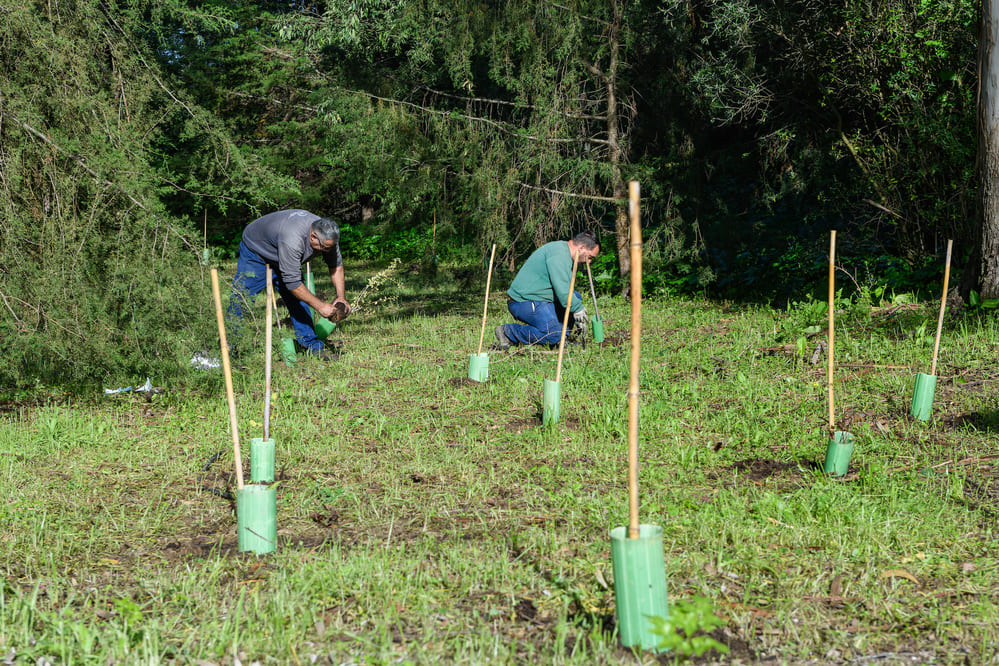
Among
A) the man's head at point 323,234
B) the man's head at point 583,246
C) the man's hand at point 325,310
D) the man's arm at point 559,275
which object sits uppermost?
the man's head at point 323,234

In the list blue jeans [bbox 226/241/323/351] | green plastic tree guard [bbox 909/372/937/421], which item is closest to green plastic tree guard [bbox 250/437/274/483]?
blue jeans [bbox 226/241/323/351]

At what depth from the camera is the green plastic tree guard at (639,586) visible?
243 cm

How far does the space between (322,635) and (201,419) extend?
3.05 m

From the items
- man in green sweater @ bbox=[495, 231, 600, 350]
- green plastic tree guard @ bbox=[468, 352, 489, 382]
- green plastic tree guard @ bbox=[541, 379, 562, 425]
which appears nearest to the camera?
green plastic tree guard @ bbox=[541, 379, 562, 425]

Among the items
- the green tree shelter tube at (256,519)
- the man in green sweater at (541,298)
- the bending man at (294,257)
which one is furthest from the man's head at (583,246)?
the green tree shelter tube at (256,519)

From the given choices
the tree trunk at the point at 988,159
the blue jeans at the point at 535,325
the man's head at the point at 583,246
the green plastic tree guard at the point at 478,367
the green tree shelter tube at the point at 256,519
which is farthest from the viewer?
the blue jeans at the point at 535,325

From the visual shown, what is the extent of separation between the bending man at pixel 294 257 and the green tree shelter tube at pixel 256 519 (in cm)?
374

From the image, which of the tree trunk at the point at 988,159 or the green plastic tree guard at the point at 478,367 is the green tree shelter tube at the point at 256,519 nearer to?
the green plastic tree guard at the point at 478,367

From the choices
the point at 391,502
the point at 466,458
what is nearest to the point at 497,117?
the point at 466,458

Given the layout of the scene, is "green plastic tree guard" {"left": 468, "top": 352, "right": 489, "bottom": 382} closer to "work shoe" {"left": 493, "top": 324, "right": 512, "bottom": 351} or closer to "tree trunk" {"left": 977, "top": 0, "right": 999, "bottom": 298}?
"work shoe" {"left": 493, "top": 324, "right": 512, "bottom": 351}

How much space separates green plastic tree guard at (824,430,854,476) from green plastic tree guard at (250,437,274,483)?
106 inches

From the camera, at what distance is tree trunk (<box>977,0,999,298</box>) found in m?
6.96

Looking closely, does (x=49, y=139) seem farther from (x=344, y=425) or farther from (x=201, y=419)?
(x=344, y=425)

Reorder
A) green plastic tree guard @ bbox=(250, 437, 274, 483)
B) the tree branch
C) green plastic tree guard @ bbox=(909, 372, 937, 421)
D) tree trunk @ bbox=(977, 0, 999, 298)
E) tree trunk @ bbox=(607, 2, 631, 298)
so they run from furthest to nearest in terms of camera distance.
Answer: tree trunk @ bbox=(607, 2, 631, 298)
the tree branch
tree trunk @ bbox=(977, 0, 999, 298)
green plastic tree guard @ bbox=(909, 372, 937, 421)
green plastic tree guard @ bbox=(250, 437, 274, 483)
